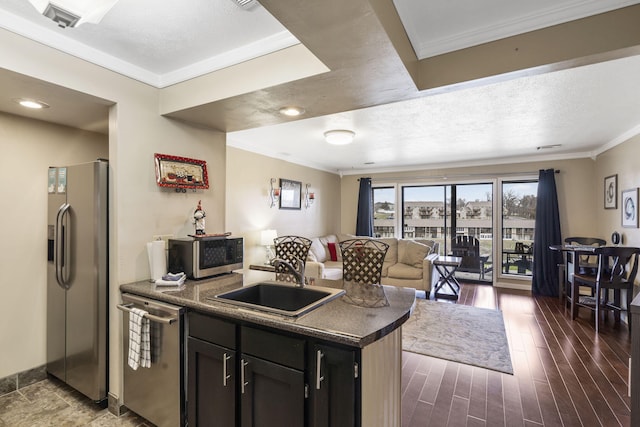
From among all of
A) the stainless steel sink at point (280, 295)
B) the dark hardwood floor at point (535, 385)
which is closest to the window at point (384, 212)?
the dark hardwood floor at point (535, 385)

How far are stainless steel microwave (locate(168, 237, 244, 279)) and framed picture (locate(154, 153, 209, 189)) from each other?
47 centimetres

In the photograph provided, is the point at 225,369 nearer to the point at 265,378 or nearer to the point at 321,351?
the point at 265,378

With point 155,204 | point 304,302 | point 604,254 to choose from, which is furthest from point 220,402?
point 604,254

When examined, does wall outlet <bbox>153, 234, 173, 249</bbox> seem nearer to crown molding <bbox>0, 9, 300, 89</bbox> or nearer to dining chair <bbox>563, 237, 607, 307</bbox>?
crown molding <bbox>0, 9, 300, 89</bbox>

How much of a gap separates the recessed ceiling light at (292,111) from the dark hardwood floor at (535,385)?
246cm

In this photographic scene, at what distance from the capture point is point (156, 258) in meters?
2.32

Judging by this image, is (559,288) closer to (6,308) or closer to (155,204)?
(155,204)

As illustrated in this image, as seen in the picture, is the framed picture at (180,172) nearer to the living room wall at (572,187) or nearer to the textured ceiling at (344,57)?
the textured ceiling at (344,57)

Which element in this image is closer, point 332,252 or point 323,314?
point 323,314

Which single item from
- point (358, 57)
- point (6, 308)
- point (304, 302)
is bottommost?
point (6, 308)

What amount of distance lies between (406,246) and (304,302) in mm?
4166

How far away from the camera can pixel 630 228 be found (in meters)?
4.03

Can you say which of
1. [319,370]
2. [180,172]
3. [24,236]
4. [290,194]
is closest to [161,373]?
[319,370]

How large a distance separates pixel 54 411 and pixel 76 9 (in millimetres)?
2712
